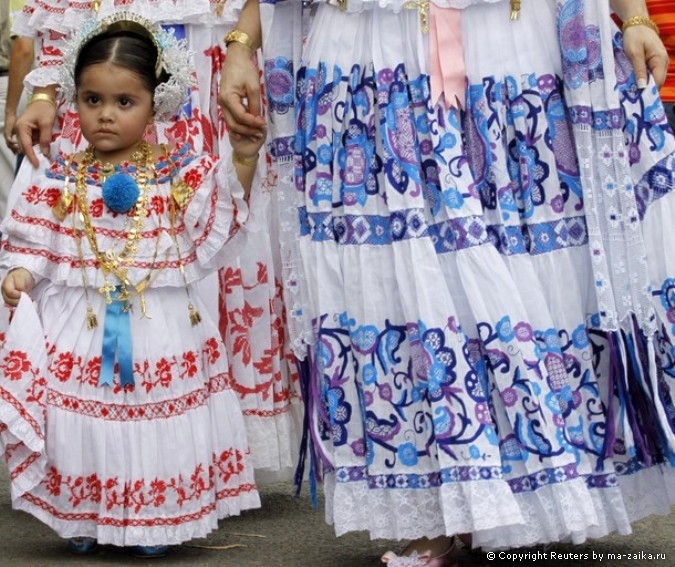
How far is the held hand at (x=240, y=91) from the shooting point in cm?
449

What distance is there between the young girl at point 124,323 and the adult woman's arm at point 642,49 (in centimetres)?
109

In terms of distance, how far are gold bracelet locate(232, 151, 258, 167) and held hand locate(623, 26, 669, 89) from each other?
3.77 feet

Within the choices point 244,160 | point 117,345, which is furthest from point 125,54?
point 117,345

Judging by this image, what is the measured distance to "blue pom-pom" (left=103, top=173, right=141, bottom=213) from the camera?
5.05m

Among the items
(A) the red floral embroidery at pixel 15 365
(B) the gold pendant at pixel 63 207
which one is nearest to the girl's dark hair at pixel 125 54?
(B) the gold pendant at pixel 63 207

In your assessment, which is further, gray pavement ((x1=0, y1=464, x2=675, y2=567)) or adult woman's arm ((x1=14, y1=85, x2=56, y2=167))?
adult woman's arm ((x1=14, y1=85, x2=56, y2=167))

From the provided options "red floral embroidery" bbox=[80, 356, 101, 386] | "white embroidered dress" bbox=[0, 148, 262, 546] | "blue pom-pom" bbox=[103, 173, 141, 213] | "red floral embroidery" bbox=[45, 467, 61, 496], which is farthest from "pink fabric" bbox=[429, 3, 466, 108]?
"red floral embroidery" bbox=[45, 467, 61, 496]

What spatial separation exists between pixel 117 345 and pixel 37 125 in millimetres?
1014

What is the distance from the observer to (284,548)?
5.10 m

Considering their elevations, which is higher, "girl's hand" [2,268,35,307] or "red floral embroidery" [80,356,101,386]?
"girl's hand" [2,268,35,307]

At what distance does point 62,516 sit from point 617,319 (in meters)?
1.75

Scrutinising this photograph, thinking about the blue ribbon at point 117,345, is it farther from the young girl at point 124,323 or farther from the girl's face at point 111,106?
the girl's face at point 111,106

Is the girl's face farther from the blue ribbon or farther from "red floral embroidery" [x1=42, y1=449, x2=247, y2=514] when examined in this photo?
"red floral embroidery" [x1=42, y1=449, x2=247, y2=514]

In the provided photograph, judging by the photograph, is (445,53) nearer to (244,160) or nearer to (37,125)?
(244,160)
